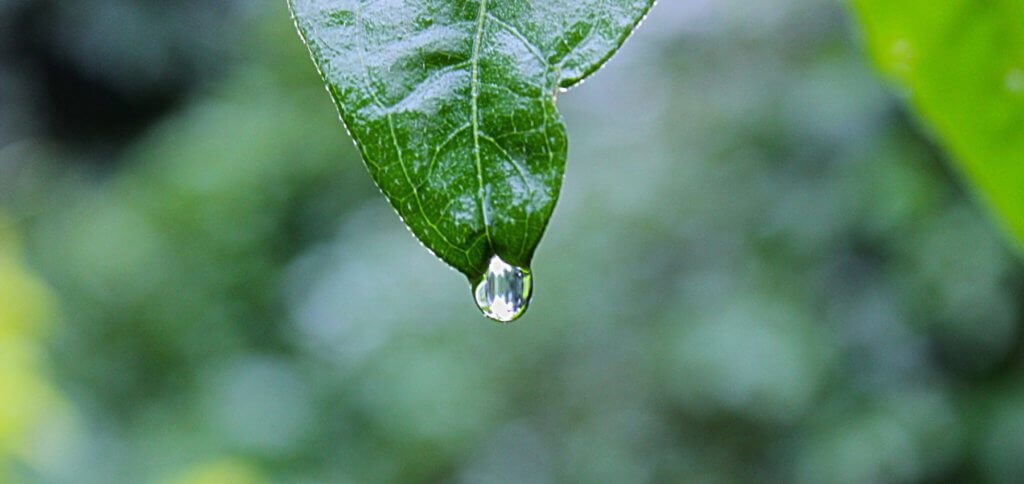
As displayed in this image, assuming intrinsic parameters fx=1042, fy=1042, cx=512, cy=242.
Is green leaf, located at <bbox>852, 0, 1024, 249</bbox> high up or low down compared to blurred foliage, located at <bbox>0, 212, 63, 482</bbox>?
down

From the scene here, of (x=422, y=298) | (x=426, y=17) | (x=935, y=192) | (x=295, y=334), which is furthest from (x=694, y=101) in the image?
(x=426, y=17)

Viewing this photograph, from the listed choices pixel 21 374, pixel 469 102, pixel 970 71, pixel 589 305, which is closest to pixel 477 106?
pixel 469 102

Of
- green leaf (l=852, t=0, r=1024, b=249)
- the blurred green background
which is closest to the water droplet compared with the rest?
green leaf (l=852, t=0, r=1024, b=249)

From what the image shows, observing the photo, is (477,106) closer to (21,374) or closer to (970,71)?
(970,71)

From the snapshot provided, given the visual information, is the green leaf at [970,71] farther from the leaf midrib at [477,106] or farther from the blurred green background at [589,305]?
the blurred green background at [589,305]

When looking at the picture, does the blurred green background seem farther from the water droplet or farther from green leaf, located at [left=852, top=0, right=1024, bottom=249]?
the water droplet

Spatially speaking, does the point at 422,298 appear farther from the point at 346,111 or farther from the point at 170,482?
the point at 346,111
